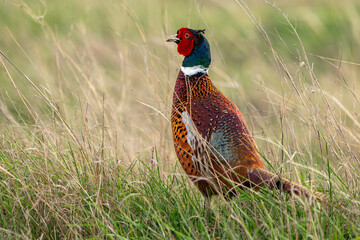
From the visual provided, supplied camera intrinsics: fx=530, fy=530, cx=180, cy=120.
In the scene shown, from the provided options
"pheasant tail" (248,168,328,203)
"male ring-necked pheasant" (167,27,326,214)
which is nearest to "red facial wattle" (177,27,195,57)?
"male ring-necked pheasant" (167,27,326,214)

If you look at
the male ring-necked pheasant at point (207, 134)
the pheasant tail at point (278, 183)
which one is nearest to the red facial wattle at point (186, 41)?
the male ring-necked pheasant at point (207, 134)

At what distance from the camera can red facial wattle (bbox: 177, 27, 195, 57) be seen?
10.8 ft

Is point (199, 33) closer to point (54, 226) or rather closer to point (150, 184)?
point (150, 184)

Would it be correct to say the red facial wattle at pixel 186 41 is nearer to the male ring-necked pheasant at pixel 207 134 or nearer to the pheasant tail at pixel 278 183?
the male ring-necked pheasant at pixel 207 134

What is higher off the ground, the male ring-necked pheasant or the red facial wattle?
the red facial wattle

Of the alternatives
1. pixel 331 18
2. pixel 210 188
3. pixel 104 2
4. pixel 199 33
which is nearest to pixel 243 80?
pixel 331 18

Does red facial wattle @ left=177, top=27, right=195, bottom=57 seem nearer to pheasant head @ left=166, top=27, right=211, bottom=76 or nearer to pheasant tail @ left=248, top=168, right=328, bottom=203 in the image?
pheasant head @ left=166, top=27, right=211, bottom=76

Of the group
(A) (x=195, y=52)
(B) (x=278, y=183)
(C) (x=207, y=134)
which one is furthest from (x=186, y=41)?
(B) (x=278, y=183)

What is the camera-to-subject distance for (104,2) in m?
8.34

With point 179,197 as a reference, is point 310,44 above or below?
above

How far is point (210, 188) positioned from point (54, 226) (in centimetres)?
86

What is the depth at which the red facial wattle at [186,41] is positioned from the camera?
3.29 metres

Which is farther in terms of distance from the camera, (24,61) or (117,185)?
(24,61)

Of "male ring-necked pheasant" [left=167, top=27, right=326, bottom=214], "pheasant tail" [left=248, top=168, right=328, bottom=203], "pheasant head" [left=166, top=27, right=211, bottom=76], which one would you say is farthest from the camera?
"pheasant head" [left=166, top=27, right=211, bottom=76]
